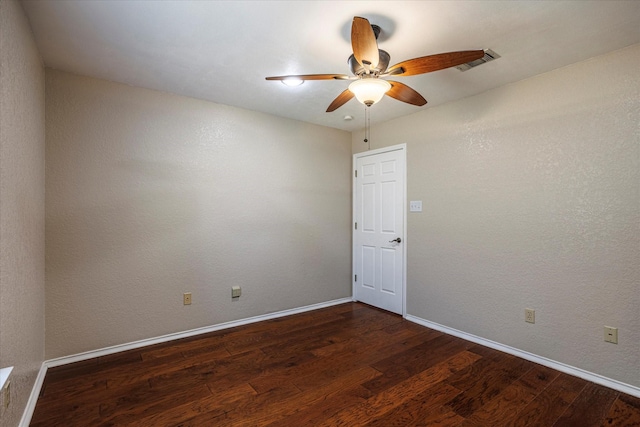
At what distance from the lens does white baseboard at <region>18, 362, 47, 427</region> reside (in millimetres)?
1791

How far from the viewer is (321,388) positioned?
7.26ft

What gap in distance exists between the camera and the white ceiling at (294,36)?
179cm

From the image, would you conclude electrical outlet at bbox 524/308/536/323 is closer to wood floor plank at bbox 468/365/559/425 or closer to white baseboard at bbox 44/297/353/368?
wood floor plank at bbox 468/365/559/425

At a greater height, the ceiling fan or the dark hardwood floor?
the ceiling fan

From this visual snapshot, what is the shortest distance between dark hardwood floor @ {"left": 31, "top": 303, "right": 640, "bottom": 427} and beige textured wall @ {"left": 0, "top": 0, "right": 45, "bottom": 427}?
0.40 metres

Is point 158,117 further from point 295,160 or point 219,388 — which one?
point 219,388

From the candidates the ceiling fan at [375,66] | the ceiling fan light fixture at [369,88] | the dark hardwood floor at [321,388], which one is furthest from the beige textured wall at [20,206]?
the ceiling fan light fixture at [369,88]

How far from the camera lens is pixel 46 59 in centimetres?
237

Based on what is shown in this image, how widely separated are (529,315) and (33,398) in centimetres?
375

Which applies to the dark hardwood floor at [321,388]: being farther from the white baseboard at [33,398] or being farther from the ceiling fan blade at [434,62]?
the ceiling fan blade at [434,62]

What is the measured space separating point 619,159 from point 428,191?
1573 mm

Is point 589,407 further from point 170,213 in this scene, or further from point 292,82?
point 170,213

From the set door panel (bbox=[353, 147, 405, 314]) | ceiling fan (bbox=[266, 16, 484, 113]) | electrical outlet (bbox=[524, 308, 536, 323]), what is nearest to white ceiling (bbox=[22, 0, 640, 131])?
ceiling fan (bbox=[266, 16, 484, 113])

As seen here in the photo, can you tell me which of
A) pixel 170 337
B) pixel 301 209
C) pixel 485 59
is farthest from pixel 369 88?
pixel 170 337
